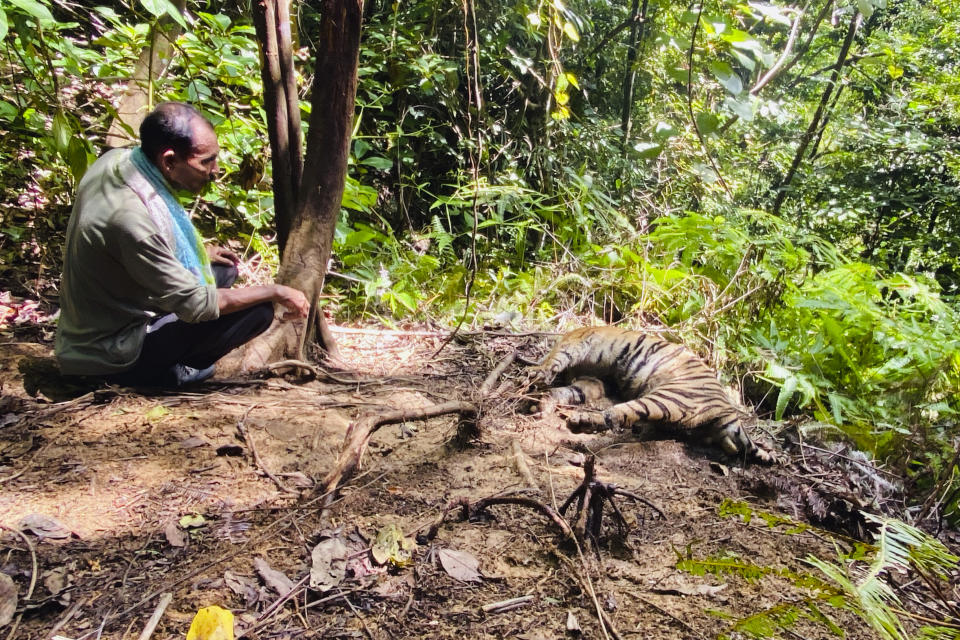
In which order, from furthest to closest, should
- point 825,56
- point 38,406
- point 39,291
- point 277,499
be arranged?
point 825,56 < point 39,291 < point 38,406 < point 277,499

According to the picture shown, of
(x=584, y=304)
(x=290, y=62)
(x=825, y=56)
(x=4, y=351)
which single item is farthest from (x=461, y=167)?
(x=825, y=56)

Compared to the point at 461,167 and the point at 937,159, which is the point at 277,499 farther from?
the point at 937,159

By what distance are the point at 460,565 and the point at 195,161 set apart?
2.26 meters

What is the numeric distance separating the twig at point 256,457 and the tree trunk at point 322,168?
2.49ft

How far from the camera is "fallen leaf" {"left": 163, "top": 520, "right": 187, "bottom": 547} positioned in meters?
2.00

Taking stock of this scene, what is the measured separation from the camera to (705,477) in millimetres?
3125

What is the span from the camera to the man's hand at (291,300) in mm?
3090

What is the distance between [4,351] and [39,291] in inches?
41.5

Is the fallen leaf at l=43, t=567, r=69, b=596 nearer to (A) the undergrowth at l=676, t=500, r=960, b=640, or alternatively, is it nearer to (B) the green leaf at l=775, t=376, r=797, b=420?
(A) the undergrowth at l=676, t=500, r=960, b=640

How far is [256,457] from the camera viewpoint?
8.39 ft

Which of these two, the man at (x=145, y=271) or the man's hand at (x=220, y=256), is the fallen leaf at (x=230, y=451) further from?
the man's hand at (x=220, y=256)

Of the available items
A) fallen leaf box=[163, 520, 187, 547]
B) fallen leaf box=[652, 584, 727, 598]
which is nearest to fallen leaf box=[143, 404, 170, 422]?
fallen leaf box=[163, 520, 187, 547]

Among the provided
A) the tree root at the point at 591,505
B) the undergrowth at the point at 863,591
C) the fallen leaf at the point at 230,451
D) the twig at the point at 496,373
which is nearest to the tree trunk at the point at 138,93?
the fallen leaf at the point at 230,451

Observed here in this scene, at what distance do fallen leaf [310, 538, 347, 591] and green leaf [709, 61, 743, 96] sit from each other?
270cm
